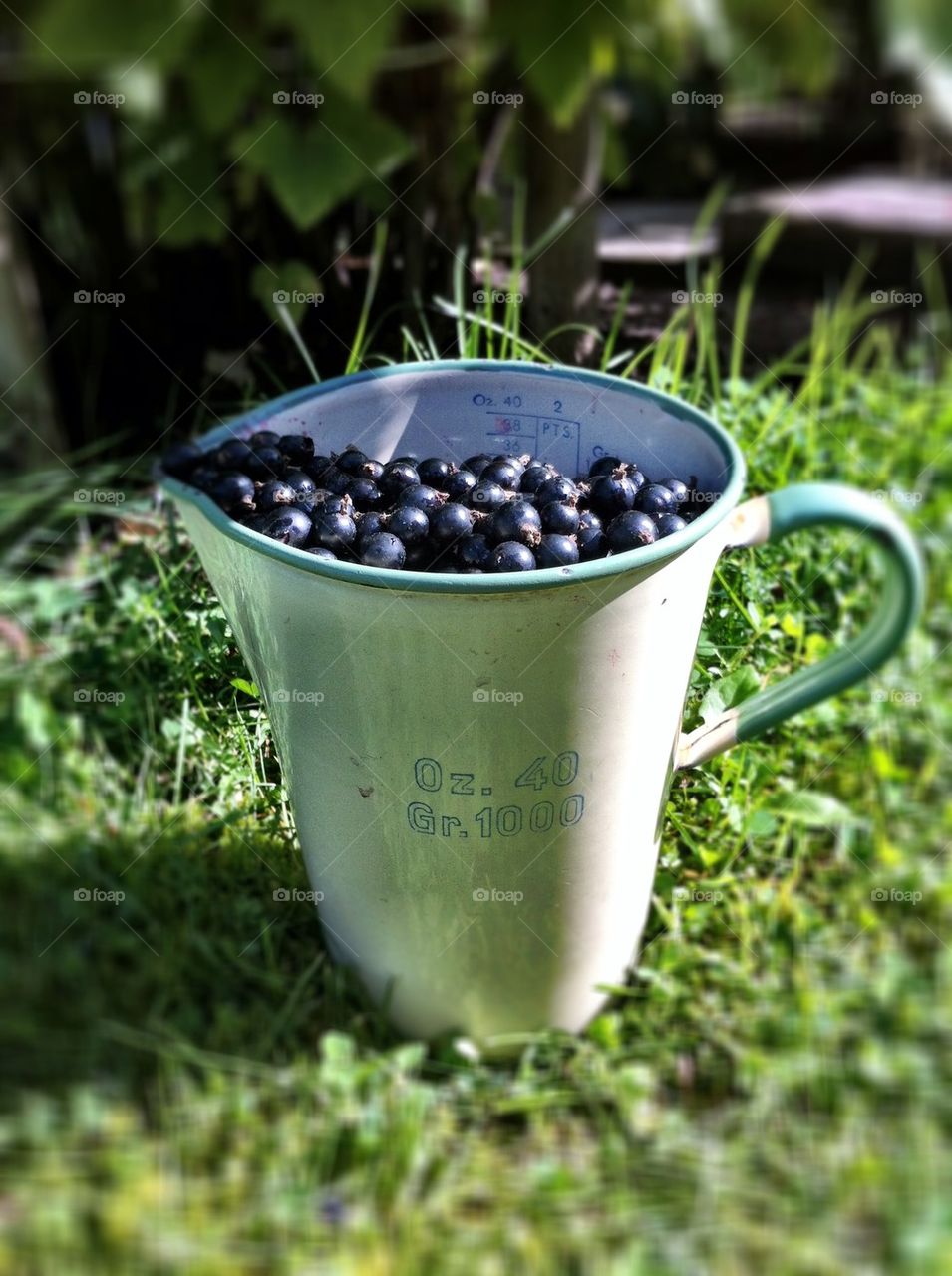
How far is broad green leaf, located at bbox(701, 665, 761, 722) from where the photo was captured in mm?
1289

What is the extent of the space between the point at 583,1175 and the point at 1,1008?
0.62m

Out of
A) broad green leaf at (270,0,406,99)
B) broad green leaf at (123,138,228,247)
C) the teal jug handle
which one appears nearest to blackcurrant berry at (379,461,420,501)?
the teal jug handle

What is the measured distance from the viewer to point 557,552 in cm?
94

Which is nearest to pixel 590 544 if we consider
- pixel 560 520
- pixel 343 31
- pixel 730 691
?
pixel 560 520

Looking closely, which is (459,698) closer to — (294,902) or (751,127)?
(294,902)

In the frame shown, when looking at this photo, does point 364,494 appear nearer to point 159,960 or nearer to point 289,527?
point 289,527

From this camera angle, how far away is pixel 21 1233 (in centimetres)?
97

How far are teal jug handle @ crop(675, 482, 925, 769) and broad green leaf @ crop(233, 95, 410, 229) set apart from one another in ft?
2.99

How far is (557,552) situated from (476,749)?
0.18m

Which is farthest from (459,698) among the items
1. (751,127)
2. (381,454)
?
(751,127)

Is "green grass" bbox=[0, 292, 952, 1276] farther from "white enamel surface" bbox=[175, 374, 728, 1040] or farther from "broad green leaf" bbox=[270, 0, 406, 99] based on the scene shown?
"broad green leaf" bbox=[270, 0, 406, 99]

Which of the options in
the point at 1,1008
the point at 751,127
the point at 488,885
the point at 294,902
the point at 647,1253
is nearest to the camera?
the point at 647,1253

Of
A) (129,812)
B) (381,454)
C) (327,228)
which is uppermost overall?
(327,228)

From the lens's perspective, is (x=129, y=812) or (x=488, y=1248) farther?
(x=129, y=812)
